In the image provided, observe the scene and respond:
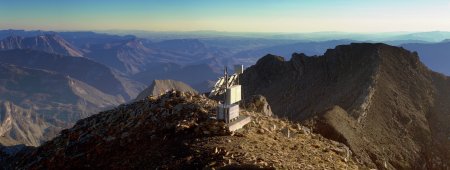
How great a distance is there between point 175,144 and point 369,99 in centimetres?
4907

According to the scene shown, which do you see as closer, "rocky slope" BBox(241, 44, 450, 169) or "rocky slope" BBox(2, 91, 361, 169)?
"rocky slope" BBox(2, 91, 361, 169)

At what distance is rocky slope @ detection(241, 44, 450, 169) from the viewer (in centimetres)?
5397

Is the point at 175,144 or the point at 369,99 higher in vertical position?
the point at 175,144

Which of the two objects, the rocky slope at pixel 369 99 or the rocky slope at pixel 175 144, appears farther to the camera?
the rocky slope at pixel 369 99

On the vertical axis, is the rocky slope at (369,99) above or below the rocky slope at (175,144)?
below

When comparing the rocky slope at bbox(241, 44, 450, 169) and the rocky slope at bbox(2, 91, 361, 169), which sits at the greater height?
the rocky slope at bbox(2, 91, 361, 169)

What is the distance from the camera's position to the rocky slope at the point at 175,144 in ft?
70.8

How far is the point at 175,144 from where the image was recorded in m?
23.8

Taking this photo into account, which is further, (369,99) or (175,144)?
(369,99)

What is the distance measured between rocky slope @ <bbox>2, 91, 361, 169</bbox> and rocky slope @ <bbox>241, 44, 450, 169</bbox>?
1800cm

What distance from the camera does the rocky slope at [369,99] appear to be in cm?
5397

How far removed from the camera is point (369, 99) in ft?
221

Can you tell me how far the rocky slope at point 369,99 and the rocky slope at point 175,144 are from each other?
709 inches

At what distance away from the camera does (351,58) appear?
89625 millimetres
